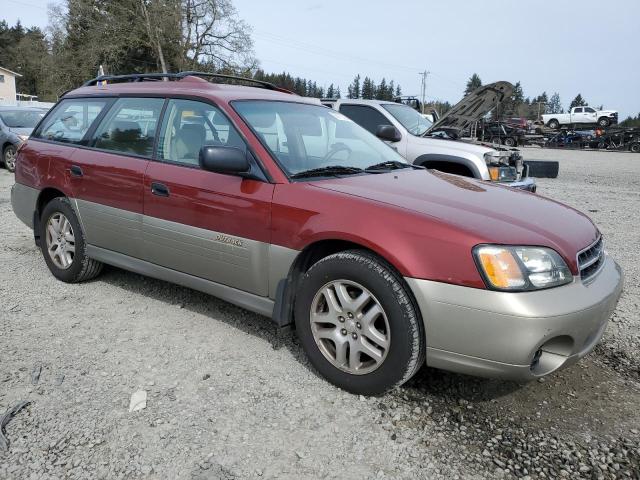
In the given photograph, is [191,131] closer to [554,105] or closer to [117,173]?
[117,173]

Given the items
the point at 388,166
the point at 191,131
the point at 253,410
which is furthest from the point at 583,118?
the point at 253,410

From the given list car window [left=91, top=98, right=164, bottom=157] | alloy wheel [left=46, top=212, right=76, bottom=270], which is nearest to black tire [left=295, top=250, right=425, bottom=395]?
car window [left=91, top=98, right=164, bottom=157]

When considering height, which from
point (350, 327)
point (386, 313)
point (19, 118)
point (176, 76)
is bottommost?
point (350, 327)

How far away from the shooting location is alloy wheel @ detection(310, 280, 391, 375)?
109 inches

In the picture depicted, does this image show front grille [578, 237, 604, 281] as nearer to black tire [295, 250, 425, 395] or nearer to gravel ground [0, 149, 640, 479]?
gravel ground [0, 149, 640, 479]

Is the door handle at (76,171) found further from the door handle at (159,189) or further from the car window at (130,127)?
the door handle at (159,189)

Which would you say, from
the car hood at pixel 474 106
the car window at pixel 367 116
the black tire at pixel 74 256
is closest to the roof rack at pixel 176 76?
the black tire at pixel 74 256

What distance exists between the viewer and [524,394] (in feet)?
9.78

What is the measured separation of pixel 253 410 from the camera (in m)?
2.74

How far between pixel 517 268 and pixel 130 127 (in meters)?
3.01

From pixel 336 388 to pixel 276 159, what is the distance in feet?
4.65

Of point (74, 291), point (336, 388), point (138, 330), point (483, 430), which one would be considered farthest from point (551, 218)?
point (74, 291)

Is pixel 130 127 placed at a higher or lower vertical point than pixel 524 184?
higher

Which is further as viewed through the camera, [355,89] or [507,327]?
[355,89]
